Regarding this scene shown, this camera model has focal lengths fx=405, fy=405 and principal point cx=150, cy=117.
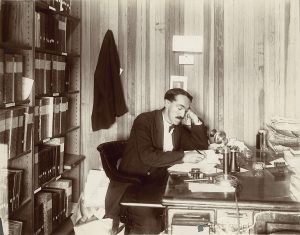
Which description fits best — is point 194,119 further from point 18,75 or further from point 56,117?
point 18,75

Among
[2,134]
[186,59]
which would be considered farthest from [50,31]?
[186,59]

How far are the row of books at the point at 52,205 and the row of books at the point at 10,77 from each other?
0.94 m

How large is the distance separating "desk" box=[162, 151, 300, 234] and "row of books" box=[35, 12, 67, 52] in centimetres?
173

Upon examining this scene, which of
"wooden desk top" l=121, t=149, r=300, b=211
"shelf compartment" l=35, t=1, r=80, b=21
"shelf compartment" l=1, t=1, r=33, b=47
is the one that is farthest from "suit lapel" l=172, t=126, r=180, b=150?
"shelf compartment" l=35, t=1, r=80, b=21

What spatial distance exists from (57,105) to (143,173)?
3.26ft

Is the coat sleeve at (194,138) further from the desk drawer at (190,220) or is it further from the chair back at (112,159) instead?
the desk drawer at (190,220)

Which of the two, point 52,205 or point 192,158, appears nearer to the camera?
point 192,158

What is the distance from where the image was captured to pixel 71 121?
3969mm

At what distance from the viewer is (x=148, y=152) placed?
2.85m

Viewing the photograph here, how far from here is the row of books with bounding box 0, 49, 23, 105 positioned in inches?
99.0

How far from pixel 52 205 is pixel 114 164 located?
70 cm

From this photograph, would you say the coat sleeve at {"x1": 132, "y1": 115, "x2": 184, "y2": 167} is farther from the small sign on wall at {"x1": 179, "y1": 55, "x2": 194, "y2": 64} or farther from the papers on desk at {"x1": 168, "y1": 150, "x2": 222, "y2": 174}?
the small sign on wall at {"x1": 179, "y1": 55, "x2": 194, "y2": 64}

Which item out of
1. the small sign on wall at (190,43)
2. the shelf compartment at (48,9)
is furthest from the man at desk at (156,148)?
the shelf compartment at (48,9)

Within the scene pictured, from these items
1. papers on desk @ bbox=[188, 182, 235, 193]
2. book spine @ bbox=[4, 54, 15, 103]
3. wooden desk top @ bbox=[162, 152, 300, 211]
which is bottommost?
wooden desk top @ bbox=[162, 152, 300, 211]
